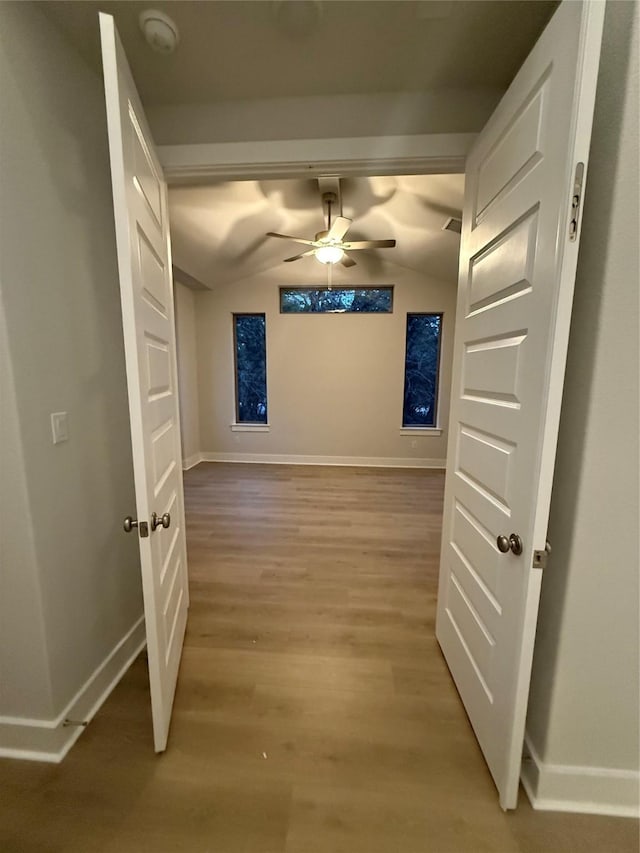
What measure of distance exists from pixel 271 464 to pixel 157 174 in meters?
4.08

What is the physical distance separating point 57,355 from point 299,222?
3.04 meters

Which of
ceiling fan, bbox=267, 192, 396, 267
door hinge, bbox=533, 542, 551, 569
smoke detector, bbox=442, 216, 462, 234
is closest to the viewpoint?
door hinge, bbox=533, 542, 551, 569

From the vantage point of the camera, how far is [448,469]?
1.59 meters

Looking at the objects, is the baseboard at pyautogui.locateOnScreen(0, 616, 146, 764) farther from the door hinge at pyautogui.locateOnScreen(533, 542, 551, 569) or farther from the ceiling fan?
the ceiling fan

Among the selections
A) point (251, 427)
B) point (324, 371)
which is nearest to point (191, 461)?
point (251, 427)

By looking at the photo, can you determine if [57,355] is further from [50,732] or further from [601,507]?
[601,507]

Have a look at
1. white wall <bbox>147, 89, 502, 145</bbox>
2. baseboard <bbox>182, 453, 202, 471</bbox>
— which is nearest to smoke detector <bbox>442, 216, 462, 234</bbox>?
white wall <bbox>147, 89, 502, 145</bbox>

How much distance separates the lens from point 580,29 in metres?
0.75

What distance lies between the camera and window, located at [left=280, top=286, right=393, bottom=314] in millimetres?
4820

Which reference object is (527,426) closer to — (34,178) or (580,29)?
(580,29)

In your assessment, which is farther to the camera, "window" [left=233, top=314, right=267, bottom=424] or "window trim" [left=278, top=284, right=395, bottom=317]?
"window" [left=233, top=314, right=267, bottom=424]

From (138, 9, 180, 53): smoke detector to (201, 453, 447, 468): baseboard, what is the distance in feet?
14.4

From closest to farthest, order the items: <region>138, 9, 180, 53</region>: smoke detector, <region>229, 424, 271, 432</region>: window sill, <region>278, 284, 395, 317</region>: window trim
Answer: <region>138, 9, 180, 53</region>: smoke detector, <region>278, 284, 395, 317</region>: window trim, <region>229, 424, 271, 432</region>: window sill

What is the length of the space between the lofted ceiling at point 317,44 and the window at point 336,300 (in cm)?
348
